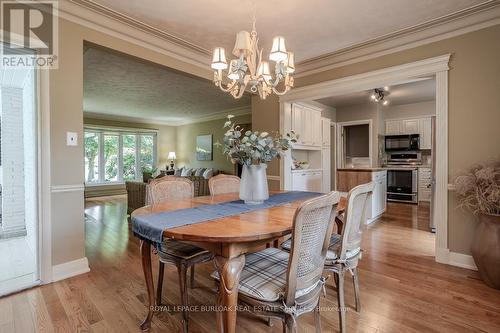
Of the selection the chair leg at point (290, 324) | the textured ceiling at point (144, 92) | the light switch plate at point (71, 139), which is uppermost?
the textured ceiling at point (144, 92)

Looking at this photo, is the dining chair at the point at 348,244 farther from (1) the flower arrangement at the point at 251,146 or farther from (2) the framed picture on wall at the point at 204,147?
(2) the framed picture on wall at the point at 204,147

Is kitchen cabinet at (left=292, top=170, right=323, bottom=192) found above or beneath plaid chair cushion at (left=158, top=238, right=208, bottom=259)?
above

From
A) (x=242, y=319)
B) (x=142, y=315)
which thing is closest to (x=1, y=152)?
(x=142, y=315)

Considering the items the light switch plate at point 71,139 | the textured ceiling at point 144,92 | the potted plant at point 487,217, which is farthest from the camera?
the textured ceiling at point 144,92

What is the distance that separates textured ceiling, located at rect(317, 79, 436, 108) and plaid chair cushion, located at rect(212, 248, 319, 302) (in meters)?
4.89

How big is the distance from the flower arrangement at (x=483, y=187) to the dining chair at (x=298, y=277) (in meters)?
1.89

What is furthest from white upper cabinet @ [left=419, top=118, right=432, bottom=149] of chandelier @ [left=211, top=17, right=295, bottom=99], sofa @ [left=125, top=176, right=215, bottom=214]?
chandelier @ [left=211, top=17, right=295, bottom=99]

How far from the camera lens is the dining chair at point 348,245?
1.61 metres

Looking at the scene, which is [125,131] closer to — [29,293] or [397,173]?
[29,293]

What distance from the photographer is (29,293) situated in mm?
2145

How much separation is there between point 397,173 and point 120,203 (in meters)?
7.47

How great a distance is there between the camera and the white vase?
201 cm

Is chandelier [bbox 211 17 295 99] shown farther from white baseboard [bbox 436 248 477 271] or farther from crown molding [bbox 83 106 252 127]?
crown molding [bbox 83 106 252 127]

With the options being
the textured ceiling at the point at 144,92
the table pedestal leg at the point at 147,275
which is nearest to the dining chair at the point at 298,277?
the table pedestal leg at the point at 147,275
